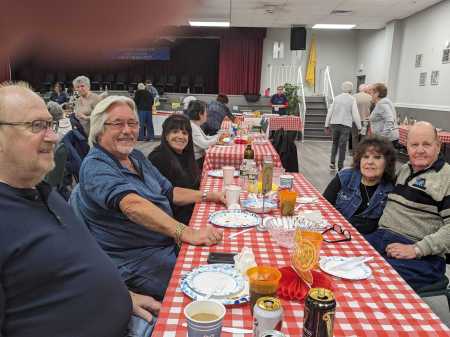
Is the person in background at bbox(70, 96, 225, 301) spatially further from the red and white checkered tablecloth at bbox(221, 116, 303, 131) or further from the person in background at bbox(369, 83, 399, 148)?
the red and white checkered tablecloth at bbox(221, 116, 303, 131)

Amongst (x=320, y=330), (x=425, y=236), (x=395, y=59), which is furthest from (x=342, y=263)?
(x=395, y=59)

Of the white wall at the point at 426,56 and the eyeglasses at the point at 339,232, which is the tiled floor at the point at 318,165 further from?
the white wall at the point at 426,56

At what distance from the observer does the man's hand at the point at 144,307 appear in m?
1.23

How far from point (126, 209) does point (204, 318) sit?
676 mm

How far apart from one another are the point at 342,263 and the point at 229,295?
41 cm

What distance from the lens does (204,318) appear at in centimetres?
Answer: 78

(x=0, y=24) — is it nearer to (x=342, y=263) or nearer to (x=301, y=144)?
(x=342, y=263)

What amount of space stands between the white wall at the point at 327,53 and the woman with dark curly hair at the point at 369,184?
10033mm

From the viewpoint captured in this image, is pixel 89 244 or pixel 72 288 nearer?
pixel 72 288

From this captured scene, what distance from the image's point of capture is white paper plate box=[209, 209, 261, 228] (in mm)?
1503

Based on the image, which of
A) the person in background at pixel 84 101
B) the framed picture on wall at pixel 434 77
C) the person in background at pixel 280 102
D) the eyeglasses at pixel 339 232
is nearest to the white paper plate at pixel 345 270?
the eyeglasses at pixel 339 232

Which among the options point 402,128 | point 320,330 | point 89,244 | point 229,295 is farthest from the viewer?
point 402,128

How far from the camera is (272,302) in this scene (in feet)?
2.47

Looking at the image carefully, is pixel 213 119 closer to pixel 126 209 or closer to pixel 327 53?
A: pixel 126 209
